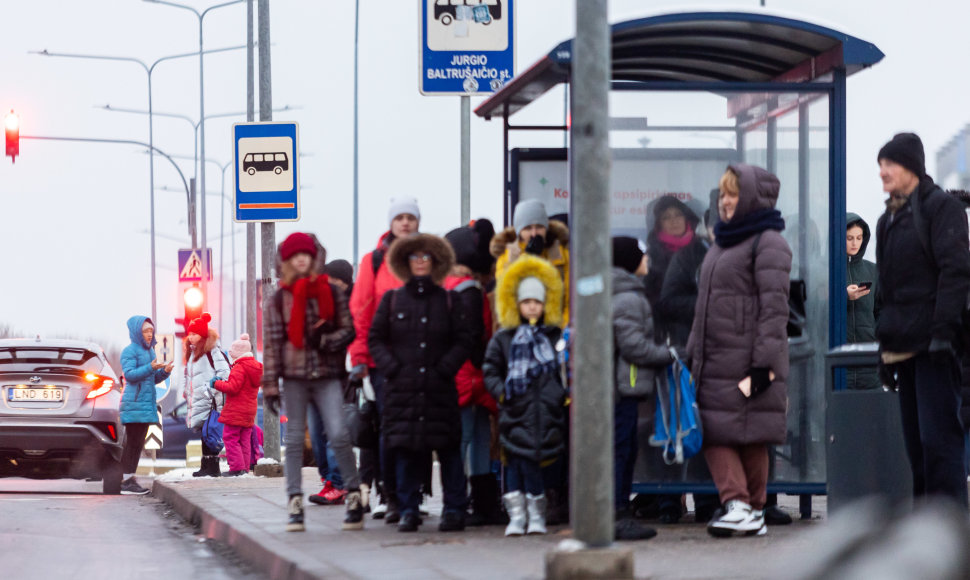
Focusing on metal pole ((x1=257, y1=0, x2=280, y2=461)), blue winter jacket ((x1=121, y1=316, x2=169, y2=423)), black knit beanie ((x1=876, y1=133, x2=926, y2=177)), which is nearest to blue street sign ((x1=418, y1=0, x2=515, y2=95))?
metal pole ((x1=257, y1=0, x2=280, y2=461))

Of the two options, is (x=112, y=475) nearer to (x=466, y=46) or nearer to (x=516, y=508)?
(x=466, y=46)

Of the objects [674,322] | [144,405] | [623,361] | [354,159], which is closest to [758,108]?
[674,322]

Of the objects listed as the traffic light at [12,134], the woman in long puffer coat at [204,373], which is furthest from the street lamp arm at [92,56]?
the woman in long puffer coat at [204,373]

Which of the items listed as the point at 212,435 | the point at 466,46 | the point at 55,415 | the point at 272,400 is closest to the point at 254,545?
the point at 272,400

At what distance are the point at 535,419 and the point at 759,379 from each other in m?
1.23

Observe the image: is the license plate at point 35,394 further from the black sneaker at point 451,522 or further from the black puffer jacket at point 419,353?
the black sneaker at point 451,522

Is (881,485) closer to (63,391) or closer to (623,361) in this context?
(623,361)

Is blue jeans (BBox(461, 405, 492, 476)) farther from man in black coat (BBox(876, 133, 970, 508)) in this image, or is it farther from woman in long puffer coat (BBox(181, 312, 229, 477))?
woman in long puffer coat (BBox(181, 312, 229, 477))

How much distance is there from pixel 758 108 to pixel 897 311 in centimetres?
269

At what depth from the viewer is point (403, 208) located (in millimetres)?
9766

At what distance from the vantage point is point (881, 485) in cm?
776

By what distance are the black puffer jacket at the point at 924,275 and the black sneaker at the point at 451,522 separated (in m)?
2.77

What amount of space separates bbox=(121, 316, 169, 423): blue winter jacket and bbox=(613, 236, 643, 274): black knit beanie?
8.17 meters

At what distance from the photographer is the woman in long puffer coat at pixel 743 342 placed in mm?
8359
